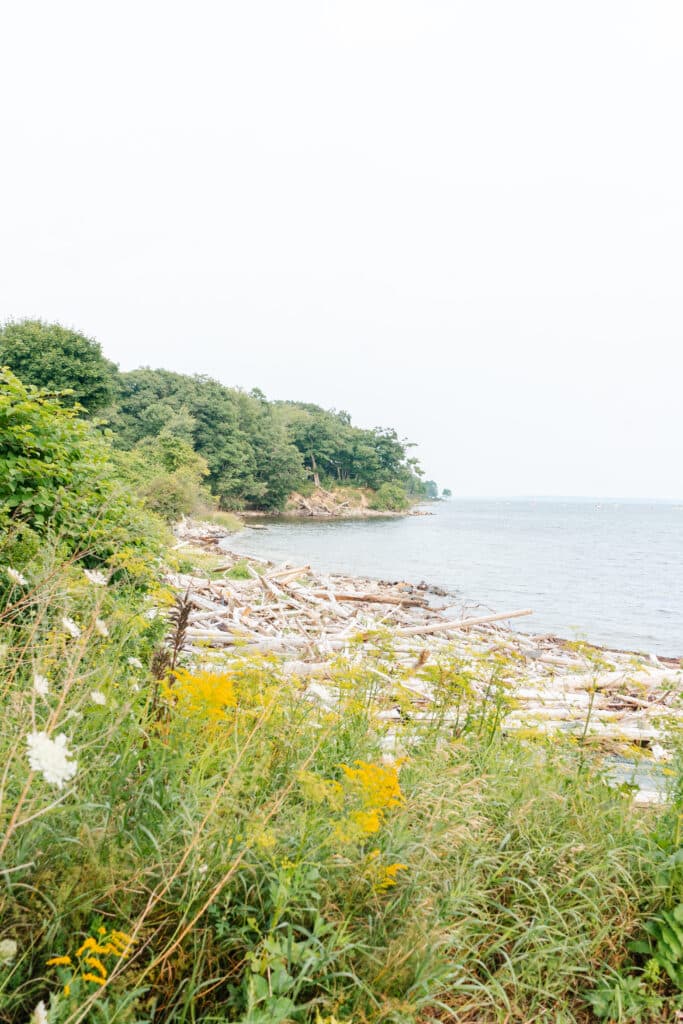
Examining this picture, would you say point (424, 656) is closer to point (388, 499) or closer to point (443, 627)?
point (443, 627)

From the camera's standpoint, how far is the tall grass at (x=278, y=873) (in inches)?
A: 63.0

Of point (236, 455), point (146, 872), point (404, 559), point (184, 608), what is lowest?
point (404, 559)

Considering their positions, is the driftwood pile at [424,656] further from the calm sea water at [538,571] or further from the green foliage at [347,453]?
the green foliage at [347,453]

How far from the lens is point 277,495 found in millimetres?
67625

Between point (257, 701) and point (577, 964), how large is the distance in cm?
174

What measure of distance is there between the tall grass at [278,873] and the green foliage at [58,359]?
37922mm

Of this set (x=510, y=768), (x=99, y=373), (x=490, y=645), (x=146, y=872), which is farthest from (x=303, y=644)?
(x=99, y=373)

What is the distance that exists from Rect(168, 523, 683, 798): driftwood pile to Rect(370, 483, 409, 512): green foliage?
216 feet

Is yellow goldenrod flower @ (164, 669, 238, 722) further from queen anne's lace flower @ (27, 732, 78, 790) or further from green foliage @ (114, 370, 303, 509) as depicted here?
green foliage @ (114, 370, 303, 509)

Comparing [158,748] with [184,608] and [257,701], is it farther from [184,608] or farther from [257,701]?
[257,701]

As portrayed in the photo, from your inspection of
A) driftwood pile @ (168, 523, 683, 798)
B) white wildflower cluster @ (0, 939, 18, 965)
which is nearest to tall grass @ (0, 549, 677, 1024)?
white wildflower cluster @ (0, 939, 18, 965)

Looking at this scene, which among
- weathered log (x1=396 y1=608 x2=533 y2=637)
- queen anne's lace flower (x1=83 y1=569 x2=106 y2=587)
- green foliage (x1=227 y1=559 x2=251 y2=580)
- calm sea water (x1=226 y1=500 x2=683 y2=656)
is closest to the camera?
queen anne's lace flower (x1=83 y1=569 x2=106 y2=587)

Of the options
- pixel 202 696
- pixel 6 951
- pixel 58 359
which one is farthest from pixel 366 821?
pixel 58 359

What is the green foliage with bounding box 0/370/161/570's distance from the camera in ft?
16.4
